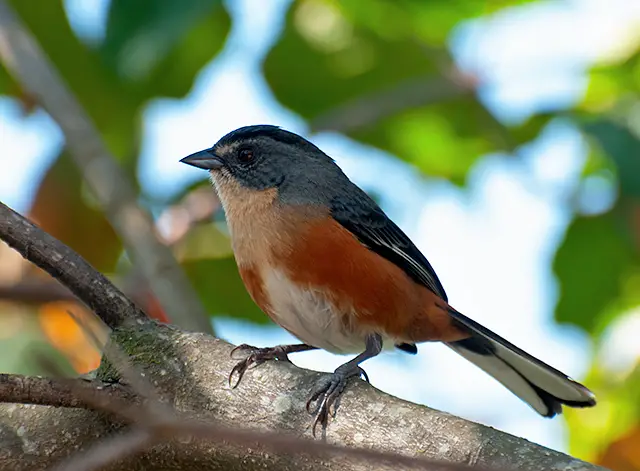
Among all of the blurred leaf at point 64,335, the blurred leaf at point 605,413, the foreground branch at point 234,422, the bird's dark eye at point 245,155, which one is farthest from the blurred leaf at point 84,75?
the blurred leaf at point 605,413

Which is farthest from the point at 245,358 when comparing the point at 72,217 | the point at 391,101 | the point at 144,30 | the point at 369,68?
the point at 369,68

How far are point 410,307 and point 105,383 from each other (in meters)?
2.37

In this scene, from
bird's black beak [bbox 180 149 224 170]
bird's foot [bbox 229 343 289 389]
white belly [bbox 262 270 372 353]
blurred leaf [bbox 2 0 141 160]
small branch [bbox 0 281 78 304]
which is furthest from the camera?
blurred leaf [bbox 2 0 141 160]

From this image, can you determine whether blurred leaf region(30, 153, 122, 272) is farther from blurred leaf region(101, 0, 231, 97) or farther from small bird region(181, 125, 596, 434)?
blurred leaf region(101, 0, 231, 97)

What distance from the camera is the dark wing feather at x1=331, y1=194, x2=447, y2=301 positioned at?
5.18m

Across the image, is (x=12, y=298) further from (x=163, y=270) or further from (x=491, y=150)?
(x=491, y=150)

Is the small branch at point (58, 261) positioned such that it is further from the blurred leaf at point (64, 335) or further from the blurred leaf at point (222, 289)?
the blurred leaf at point (222, 289)

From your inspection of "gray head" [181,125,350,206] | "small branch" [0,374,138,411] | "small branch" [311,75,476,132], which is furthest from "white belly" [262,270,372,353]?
"small branch" [0,374,138,411]

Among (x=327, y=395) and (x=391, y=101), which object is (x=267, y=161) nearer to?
(x=391, y=101)

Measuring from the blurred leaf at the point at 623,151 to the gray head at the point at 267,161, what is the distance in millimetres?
1601

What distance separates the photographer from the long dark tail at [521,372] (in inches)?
202

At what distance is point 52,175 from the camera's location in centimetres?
628

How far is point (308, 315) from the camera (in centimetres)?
475

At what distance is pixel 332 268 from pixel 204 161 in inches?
52.9
